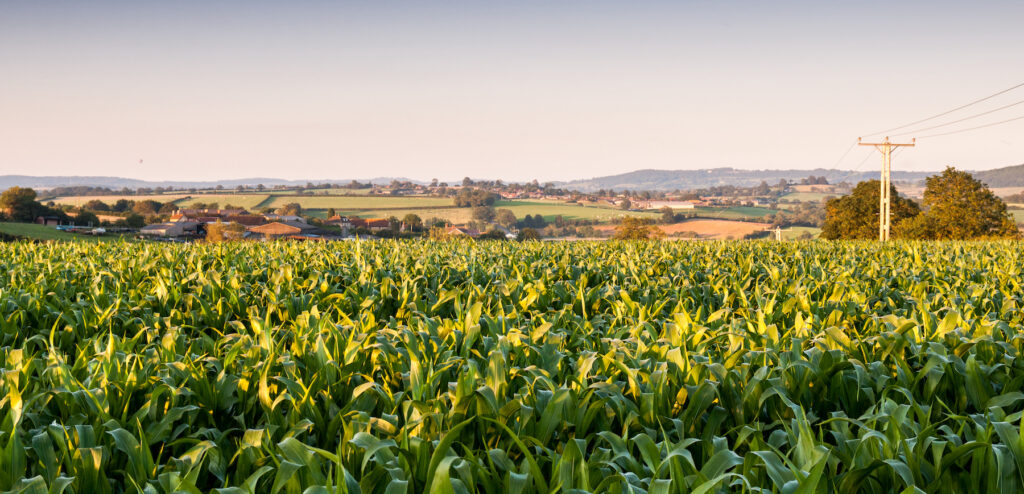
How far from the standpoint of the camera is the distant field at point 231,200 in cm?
9294

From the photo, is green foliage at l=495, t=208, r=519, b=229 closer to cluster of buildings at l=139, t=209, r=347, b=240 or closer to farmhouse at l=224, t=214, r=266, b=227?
cluster of buildings at l=139, t=209, r=347, b=240

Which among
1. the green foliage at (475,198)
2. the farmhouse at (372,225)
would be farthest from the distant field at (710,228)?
the farmhouse at (372,225)

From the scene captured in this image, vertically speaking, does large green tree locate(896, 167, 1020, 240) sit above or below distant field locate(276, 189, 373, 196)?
below

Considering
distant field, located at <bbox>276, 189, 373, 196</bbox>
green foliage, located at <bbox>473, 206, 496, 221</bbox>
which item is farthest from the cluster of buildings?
green foliage, located at <bbox>473, 206, 496, 221</bbox>

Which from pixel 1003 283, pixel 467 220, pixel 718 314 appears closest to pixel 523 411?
pixel 718 314

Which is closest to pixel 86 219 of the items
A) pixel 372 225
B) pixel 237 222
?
pixel 237 222

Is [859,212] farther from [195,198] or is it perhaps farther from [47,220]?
[195,198]

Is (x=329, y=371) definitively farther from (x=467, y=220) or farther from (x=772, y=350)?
(x=467, y=220)

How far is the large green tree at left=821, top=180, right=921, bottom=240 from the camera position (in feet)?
251

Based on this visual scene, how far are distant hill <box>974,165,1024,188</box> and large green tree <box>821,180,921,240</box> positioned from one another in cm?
12031

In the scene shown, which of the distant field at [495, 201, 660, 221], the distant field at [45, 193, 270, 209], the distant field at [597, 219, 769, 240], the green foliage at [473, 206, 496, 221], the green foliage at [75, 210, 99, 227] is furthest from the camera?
the distant field at [495, 201, 660, 221]

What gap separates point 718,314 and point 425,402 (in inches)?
98.8

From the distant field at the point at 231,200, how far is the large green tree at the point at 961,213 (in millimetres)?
87919

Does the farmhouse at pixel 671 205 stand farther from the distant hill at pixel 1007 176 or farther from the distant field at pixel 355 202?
the distant hill at pixel 1007 176
